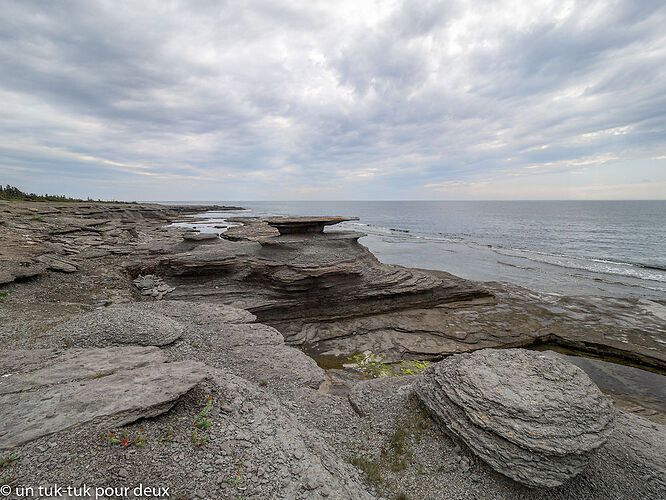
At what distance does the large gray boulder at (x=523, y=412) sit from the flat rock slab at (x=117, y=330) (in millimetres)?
8280

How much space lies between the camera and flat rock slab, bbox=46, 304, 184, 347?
336 inches

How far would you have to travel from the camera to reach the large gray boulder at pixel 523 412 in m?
5.62

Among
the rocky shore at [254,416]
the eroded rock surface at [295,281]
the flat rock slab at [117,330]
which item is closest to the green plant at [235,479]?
the rocky shore at [254,416]

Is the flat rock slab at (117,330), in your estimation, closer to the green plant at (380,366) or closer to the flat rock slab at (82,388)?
the flat rock slab at (82,388)

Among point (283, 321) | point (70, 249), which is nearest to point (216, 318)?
point (283, 321)

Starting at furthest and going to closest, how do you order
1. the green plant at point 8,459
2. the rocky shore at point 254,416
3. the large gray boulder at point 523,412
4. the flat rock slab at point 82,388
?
the large gray boulder at point 523,412
the flat rock slab at point 82,388
the rocky shore at point 254,416
the green plant at point 8,459

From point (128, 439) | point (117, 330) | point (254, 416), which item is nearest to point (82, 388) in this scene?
point (128, 439)

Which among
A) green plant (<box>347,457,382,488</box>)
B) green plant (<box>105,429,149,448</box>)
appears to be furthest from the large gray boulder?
green plant (<box>105,429,149,448</box>)

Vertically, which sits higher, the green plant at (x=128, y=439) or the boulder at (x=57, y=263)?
the boulder at (x=57, y=263)

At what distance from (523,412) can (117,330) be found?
37.7 feet

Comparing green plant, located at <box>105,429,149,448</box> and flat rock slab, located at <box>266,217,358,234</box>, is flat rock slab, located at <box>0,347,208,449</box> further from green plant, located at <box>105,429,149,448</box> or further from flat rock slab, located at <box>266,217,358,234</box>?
flat rock slab, located at <box>266,217,358,234</box>

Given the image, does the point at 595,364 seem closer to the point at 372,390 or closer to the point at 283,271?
the point at 372,390

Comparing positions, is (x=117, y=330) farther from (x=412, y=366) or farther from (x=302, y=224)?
(x=302, y=224)

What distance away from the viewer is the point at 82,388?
576 cm
